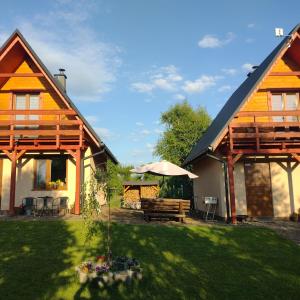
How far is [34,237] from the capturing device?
9.45 meters

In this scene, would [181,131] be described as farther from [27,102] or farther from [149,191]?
[27,102]

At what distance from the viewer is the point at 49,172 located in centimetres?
1523

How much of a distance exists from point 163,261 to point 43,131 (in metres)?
8.53

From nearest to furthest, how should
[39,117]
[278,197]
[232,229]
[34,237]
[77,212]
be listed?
[34,237], [232,229], [77,212], [278,197], [39,117]

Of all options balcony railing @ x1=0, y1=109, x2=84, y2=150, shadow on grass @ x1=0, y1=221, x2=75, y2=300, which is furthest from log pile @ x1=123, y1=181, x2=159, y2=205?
shadow on grass @ x1=0, y1=221, x2=75, y2=300

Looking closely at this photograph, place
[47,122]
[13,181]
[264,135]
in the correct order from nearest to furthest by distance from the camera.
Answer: [264,135], [13,181], [47,122]

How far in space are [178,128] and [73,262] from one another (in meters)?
38.1

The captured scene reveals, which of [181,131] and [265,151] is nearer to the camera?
[265,151]

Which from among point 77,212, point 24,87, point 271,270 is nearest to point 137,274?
point 271,270

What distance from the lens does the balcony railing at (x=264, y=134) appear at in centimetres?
1311

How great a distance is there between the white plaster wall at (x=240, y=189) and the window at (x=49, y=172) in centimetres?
761

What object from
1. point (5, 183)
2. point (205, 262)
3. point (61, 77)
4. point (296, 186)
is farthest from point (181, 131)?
point (205, 262)

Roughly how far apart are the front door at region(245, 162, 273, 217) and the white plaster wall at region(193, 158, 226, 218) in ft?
3.96

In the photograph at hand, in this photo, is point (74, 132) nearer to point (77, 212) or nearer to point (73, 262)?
point (77, 212)
